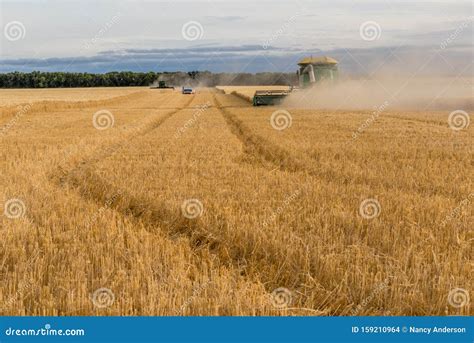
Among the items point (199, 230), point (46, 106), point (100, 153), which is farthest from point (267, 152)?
point (46, 106)

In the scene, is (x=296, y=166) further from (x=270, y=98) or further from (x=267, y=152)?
(x=270, y=98)

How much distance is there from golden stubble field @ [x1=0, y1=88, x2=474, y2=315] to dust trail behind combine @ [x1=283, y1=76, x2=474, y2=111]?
87.9 ft

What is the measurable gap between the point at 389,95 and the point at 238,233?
4195 centimetres

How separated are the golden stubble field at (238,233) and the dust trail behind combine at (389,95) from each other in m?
26.8

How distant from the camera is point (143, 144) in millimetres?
17484

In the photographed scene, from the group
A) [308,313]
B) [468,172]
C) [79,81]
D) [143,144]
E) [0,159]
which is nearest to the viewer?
[308,313]

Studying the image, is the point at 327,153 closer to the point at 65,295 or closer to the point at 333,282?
the point at 333,282

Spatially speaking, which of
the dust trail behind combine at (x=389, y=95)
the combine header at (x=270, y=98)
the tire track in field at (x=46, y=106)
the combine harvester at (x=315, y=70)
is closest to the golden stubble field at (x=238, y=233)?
the tire track in field at (x=46, y=106)

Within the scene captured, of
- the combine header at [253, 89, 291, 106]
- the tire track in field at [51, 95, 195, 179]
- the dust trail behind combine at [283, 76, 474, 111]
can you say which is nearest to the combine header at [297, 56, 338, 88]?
the dust trail behind combine at [283, 76, 474, 111]

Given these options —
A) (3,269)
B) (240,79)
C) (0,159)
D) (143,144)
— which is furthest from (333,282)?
(240,79)

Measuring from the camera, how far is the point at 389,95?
46.5 m

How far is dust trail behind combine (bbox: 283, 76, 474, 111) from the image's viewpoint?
133ft

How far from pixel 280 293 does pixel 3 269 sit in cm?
288

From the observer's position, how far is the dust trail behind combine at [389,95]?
1598 inches
